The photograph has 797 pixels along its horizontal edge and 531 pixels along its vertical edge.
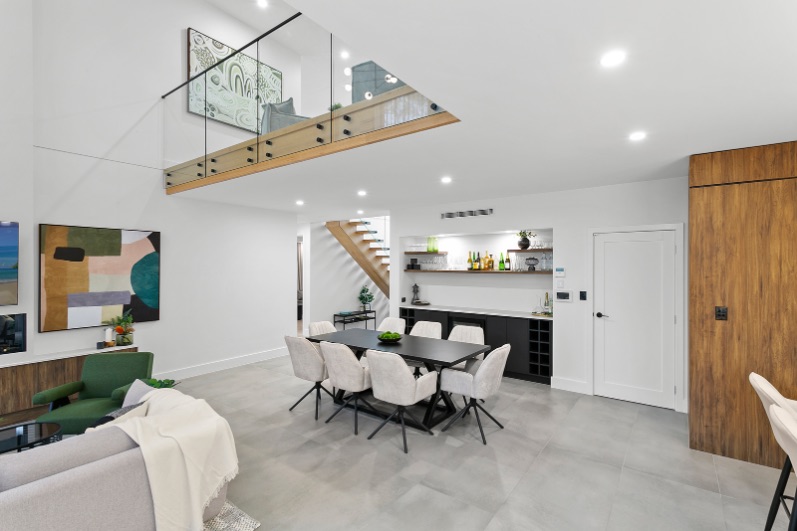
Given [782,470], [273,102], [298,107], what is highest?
[273,102]

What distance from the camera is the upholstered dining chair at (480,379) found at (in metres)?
3.62

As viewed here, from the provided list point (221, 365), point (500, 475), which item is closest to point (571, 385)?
point (500, 475)

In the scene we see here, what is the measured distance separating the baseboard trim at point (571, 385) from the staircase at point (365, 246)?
519cm

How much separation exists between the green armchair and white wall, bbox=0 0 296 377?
1.06 metres

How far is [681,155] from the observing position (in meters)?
3.61

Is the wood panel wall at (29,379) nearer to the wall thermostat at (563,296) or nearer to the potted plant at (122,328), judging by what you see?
the potted plant at (122,328)

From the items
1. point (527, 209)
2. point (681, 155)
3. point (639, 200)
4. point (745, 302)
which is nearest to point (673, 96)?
point (681, 155)

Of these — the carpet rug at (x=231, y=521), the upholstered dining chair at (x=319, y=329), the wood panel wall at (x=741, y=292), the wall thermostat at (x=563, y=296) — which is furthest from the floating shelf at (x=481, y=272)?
the carpet rug at (x=231, y=521)

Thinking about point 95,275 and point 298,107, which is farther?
point 95,275

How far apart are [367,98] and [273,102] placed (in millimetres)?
2013

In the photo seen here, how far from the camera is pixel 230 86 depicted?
5.45m

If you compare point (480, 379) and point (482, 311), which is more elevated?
point (482, 311)

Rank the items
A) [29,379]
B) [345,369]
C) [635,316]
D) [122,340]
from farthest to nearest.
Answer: [122,340] → [635,316] → [29,379] → [345,369]

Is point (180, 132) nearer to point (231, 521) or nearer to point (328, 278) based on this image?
point (328, 278)
